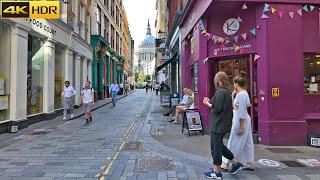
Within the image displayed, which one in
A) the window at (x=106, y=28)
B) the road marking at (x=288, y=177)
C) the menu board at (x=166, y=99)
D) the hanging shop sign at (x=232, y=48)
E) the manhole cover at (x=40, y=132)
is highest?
the window at (x=106, y=28)

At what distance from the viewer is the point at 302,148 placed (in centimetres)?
1001

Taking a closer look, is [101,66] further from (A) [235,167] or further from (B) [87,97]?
(A) [235,167]

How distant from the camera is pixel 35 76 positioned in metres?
16.7

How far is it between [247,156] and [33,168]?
13.2 ft

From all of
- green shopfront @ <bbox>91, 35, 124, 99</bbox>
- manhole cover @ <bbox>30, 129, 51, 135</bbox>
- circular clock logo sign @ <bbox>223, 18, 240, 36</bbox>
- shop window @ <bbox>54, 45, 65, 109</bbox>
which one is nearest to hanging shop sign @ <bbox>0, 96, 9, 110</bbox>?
manhole cover @ <bbox>30, 129, 51, 135</bbox>

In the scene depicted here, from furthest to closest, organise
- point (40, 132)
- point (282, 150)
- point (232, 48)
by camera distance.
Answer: point (40, 132)
point (232, 48)
point (282, 150)

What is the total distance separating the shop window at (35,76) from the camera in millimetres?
15828

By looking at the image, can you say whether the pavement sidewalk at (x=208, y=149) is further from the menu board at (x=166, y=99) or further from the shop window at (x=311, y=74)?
the menu board at (x=166, y=99)

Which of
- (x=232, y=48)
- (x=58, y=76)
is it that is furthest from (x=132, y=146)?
(x=58, y=76)

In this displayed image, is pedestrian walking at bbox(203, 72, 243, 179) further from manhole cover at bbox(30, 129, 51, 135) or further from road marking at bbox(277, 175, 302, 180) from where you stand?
manhole cover at bbox(30, 129, 51, 135)

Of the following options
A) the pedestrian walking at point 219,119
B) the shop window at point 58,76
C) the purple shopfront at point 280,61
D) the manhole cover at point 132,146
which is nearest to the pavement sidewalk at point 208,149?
the purple shopfront at point 280,61

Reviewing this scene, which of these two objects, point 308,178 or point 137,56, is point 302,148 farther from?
point 137,56

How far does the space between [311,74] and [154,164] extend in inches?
208

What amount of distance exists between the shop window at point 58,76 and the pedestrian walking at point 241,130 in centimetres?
1370
